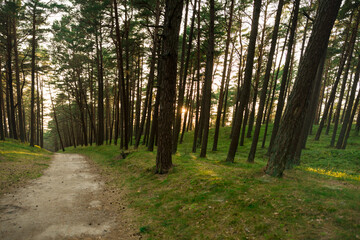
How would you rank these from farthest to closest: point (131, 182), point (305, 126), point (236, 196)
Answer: point (305, 126)
point (131, 182)
point (236, 196)

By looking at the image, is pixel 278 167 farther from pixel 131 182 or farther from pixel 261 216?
pixel 131 182

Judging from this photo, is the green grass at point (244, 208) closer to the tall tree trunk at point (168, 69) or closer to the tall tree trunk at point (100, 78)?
the tall tree trunk at point (168, 69)

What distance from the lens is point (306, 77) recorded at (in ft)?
17.8

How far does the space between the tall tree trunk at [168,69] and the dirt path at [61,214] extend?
10.5 ft

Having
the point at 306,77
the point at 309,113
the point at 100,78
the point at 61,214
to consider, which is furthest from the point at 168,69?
the point at 100,78

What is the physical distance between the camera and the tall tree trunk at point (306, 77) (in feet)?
17.2

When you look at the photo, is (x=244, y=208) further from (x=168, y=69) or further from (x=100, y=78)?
(x=100, y=78)

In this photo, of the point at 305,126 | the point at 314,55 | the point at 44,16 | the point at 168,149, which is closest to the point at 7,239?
the point at 168,149

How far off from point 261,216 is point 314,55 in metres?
5.04

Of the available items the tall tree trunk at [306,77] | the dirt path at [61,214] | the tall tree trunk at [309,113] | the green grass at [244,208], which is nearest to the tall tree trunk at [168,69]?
the green grass at [244,208]

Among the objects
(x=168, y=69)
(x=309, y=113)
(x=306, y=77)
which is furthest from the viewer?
(x=309, y=113)

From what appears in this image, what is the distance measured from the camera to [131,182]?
855cm

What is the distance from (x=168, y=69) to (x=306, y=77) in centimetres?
520

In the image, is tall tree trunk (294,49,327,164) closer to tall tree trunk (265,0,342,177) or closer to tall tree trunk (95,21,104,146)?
tall tree trunk (265,0,342,177)
